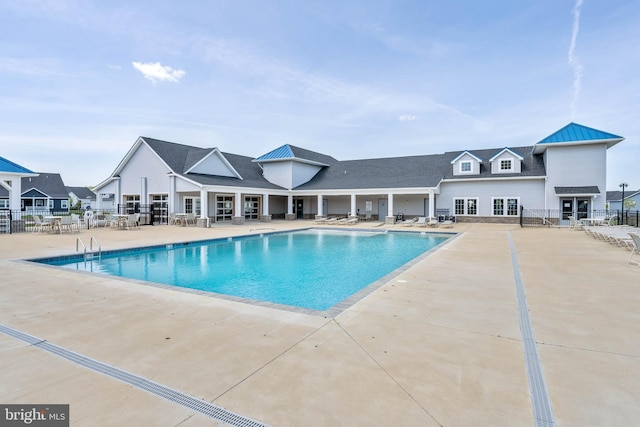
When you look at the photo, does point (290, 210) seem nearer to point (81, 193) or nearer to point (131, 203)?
point (131, 203)

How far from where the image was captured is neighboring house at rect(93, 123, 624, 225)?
22609 millimetres

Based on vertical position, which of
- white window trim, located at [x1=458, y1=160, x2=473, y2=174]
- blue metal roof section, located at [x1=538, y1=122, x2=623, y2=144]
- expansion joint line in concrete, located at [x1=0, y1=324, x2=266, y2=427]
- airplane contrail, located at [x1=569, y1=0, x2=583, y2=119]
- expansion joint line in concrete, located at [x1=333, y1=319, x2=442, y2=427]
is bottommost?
expansion joint line in concrete, located at [x1=0, y1=324, x2=266, y2=427]

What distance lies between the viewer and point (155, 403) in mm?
2674

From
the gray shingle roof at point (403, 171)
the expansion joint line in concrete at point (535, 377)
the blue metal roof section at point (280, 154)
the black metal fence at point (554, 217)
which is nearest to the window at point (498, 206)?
the black metal fence at point (554, 217)

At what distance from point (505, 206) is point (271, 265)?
21434 mm

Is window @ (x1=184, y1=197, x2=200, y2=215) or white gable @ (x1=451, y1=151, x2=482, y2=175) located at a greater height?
white gable @ (x1=451, y1=151, x2=482, y2=175)

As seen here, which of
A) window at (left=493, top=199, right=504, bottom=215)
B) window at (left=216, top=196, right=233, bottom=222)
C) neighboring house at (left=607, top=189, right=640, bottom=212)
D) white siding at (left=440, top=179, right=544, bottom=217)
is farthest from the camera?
neighboring house at (left=607, top=189, right=640, bottom=212)

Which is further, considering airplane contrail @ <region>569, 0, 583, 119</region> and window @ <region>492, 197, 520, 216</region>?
window @ <region>492, 197, 520, 216</region>

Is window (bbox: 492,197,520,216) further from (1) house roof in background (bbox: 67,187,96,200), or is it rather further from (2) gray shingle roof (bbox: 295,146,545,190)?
(1) house roof in background (bbox: 67,187,96,200)

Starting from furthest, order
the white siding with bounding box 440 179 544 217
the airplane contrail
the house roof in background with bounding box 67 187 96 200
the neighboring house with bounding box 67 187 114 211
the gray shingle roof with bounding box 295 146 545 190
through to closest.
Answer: the house roof in background with bounding box 67 187 96 200
the neighboring house with bounding box 67 187 114 211
the gray shingle roof with bounding box 295 146 545 190
the white siding with bounding box 440 179 544 217
the airplane contrail

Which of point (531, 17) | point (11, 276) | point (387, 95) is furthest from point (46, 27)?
point (531, 17)

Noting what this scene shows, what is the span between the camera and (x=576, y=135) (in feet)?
73.2

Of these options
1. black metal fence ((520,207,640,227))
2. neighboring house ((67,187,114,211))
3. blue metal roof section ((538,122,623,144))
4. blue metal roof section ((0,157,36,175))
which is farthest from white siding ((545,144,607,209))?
neighboring house ((67,187,114,211))

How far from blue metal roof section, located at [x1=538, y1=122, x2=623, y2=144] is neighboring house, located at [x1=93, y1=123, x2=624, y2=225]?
54 millimetres
